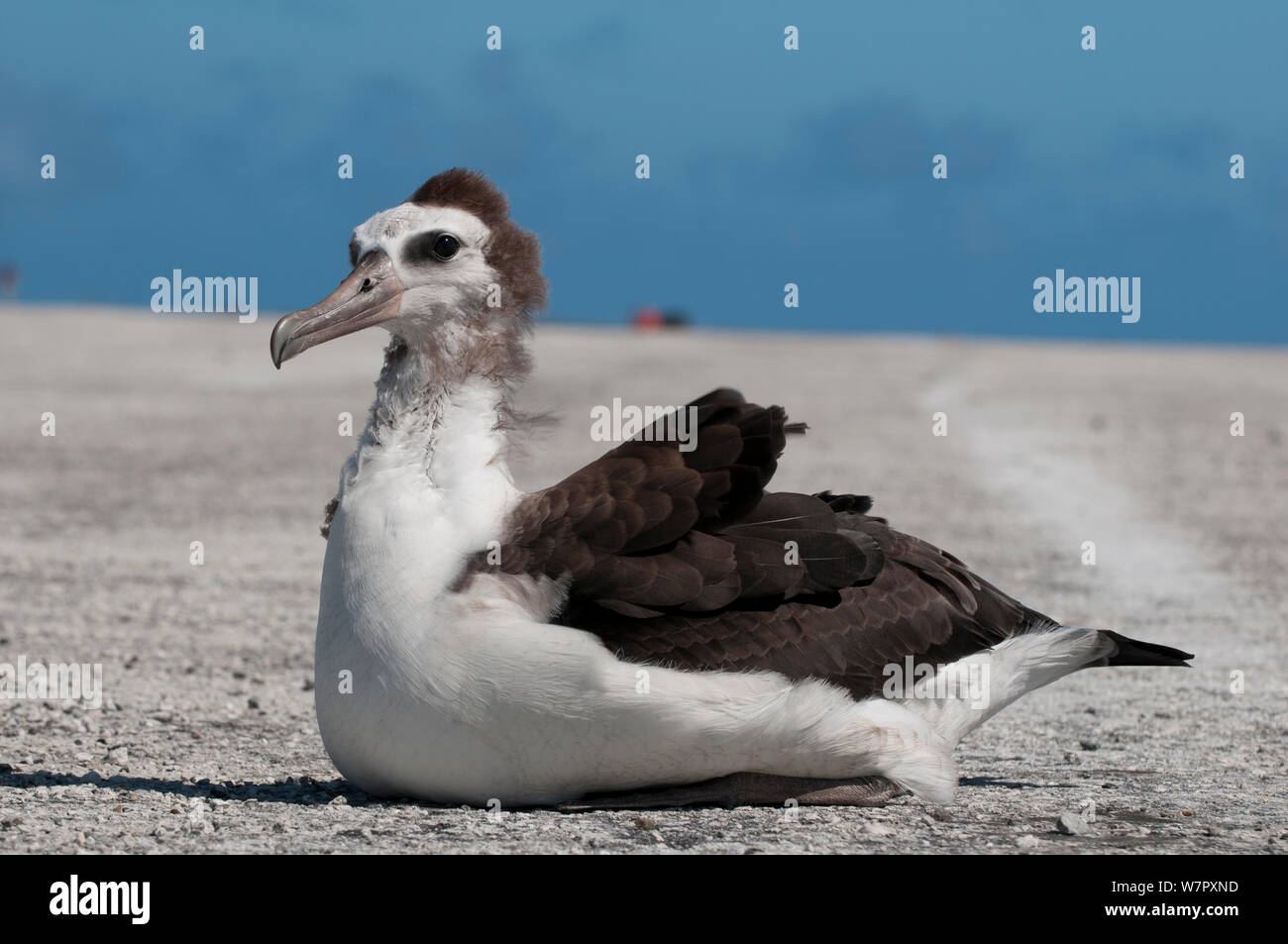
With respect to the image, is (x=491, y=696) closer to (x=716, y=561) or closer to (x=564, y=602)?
(x=564, y=602)

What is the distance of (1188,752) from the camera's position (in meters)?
7.96

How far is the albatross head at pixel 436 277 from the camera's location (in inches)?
244

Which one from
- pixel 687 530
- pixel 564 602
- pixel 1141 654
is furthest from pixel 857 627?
pixel 1141 654

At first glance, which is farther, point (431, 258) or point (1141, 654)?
point (1141, 654)

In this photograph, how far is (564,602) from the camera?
578 cm

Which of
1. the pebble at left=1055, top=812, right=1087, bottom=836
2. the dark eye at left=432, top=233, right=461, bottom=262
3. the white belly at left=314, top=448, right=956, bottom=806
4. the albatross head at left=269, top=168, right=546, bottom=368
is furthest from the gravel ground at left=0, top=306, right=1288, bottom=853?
the dark eye at left=432, top=233, right=461, bottom=262

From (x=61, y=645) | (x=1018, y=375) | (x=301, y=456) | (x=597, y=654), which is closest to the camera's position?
(x=597, y=654)

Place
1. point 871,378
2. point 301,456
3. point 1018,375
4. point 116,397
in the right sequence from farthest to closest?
point 1018,375, point 871,378, point 116,397, point 301,456

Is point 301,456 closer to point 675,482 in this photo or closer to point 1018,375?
point 675,482

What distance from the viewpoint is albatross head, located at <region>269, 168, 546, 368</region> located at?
6.20 m

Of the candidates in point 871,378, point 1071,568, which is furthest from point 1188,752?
point 871,378

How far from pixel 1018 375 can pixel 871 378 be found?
658cm

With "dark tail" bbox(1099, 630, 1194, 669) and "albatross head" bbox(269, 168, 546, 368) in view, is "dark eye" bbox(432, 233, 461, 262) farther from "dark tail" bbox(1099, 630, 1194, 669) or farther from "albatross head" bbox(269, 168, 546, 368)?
"dark tail" bbox(1099, 630, 1194, 669)

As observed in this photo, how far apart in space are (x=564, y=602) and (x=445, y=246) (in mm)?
1491
